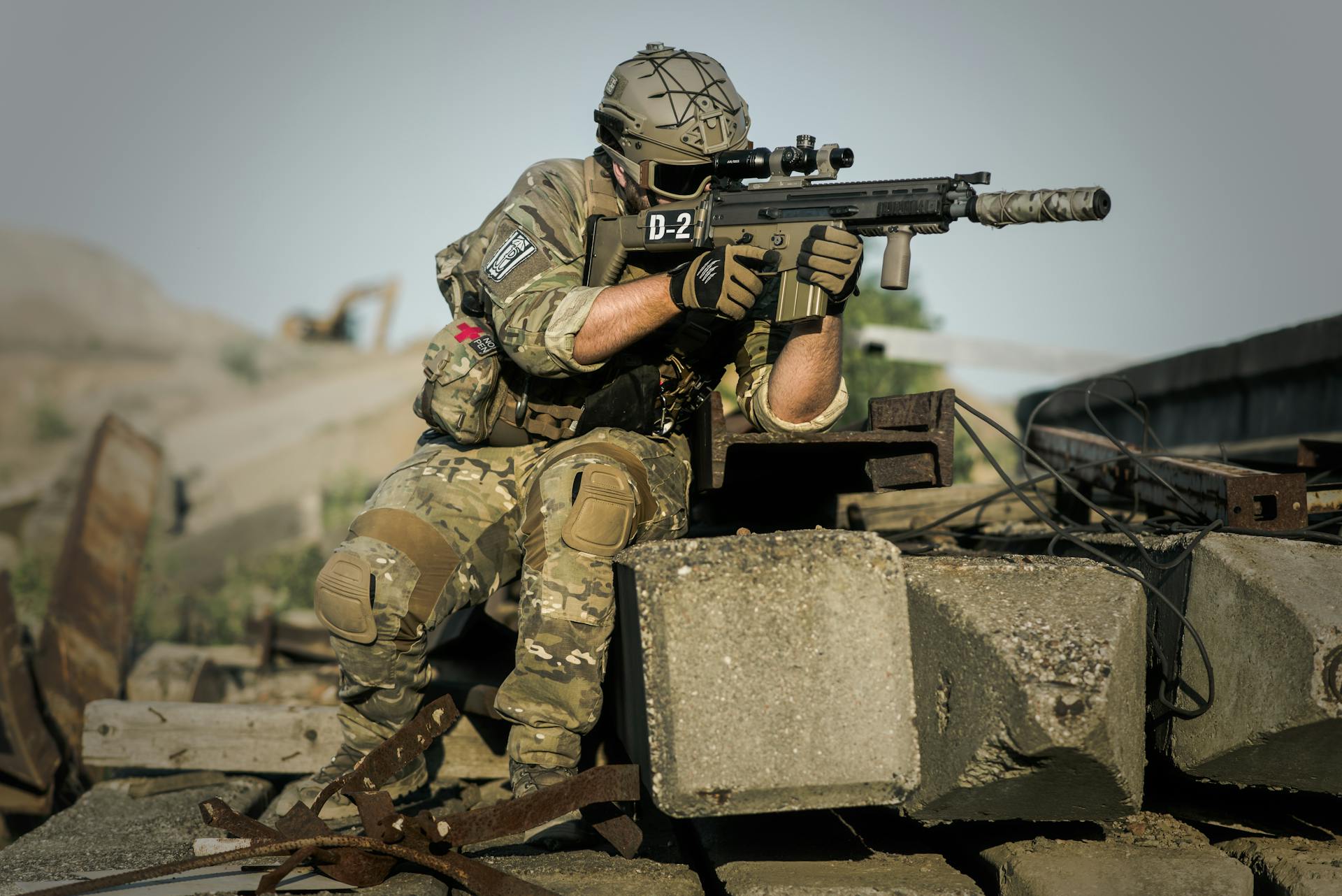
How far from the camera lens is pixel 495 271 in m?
3.23

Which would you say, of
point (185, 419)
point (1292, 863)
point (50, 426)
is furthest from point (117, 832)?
point (185, 419)

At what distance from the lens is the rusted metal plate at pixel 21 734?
162 inches

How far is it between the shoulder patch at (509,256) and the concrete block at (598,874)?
153 cm

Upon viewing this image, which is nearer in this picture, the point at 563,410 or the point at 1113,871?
the point at 1113,871

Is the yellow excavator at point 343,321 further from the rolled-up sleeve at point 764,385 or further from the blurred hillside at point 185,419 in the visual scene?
the rolled-up sleeve at point 764,385

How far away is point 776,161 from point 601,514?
1126 millimetres

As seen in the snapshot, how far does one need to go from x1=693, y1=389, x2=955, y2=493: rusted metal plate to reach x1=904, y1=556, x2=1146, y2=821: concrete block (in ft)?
2.14

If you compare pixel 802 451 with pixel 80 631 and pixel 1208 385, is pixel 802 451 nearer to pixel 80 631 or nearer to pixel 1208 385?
pixel 80 631

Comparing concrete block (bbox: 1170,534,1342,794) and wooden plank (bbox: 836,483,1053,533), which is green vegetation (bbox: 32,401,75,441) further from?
concrete block (bbox: 1170,534,1342,794)

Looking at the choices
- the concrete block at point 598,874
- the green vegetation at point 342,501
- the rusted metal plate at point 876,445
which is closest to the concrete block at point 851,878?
the concrete block at point 598,874

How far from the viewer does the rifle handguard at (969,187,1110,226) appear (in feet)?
9.34

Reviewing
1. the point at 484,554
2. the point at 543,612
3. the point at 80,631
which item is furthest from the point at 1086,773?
the point at 80,631

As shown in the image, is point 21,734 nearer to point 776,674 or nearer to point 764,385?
point 764,385

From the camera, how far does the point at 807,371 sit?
334 centimetres
